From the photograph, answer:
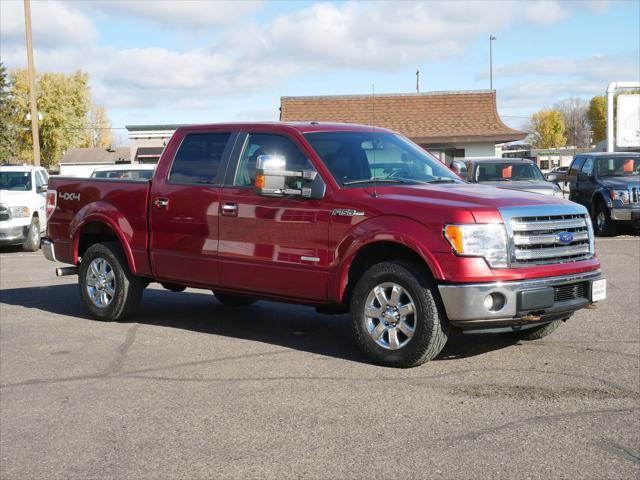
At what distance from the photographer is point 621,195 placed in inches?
738

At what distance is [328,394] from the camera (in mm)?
6172

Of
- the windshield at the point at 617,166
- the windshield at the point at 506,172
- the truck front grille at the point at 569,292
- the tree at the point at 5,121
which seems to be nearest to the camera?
the truck front grille at the point at 569,292

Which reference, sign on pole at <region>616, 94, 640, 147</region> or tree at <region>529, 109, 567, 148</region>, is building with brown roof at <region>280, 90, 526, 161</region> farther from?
tree at <region>529, 109, 567, 148</region>

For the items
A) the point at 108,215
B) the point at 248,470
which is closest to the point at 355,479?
the point at 248,470

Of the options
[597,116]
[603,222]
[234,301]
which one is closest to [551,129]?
[597,116]

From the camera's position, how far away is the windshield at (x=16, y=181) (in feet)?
63.8

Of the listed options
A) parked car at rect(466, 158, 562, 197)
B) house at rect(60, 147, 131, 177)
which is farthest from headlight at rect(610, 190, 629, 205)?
house at rect(60, 147, 131, 177)

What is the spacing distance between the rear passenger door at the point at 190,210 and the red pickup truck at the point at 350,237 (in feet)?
0.05

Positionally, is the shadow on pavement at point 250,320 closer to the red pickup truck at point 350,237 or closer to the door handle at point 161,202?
the red pickup truck at point 350,237

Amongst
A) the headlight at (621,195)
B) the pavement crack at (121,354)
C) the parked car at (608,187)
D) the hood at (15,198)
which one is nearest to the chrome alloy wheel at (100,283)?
the pavement crack at (121,354)

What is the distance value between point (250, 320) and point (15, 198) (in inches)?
426

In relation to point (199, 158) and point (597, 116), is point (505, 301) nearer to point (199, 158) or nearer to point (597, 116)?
point (199, 158)

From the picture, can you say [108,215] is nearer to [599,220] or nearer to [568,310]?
[568,310]

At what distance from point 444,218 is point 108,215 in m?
4.05
